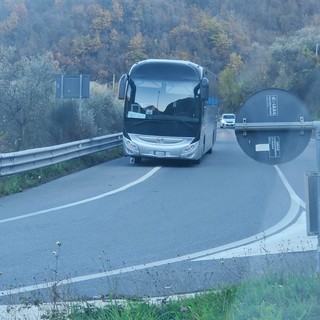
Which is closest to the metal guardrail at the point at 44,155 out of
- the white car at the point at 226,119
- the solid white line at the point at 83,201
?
the solid white line at the point at 83,201

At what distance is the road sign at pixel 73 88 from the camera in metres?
27.6

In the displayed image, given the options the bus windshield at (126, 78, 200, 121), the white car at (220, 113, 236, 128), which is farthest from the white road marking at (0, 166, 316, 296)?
the white car at (220, 113, 236, 128)

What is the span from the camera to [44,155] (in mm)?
20703

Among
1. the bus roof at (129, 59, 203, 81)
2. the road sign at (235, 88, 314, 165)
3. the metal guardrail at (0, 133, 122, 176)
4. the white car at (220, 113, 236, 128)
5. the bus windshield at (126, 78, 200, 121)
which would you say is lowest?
the white car at (220, 113, 236, 128)

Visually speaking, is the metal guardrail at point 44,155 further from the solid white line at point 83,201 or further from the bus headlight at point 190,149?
the bus headlight at point 190,149

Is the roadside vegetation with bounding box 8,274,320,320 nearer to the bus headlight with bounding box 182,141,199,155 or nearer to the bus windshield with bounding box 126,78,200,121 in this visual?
the bus headlight with bounding box 182,141,199,155

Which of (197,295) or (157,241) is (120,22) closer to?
(157,241)

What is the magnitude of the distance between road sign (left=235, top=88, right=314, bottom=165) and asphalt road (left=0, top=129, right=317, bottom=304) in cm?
138

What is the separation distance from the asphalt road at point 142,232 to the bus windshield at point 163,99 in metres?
3.12

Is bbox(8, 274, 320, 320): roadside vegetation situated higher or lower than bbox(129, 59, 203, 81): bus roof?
lower

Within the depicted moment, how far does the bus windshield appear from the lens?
26.1m

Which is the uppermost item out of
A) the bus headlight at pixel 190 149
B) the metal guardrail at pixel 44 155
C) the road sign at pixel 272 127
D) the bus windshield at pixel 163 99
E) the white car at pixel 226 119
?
the road sign at pixel 272 127

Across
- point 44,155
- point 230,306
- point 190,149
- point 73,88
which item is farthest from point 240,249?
point 73,88

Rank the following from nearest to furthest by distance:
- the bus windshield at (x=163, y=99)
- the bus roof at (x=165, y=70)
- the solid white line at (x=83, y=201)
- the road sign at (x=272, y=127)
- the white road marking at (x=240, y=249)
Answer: the road sign at (x=272, y=127) < the white road marking at (x=240, y=249) < the solid white line at (x=83, y=201) < the bus windshield at (x=163, y=99) < the bus roof at (x=165, y=70)
